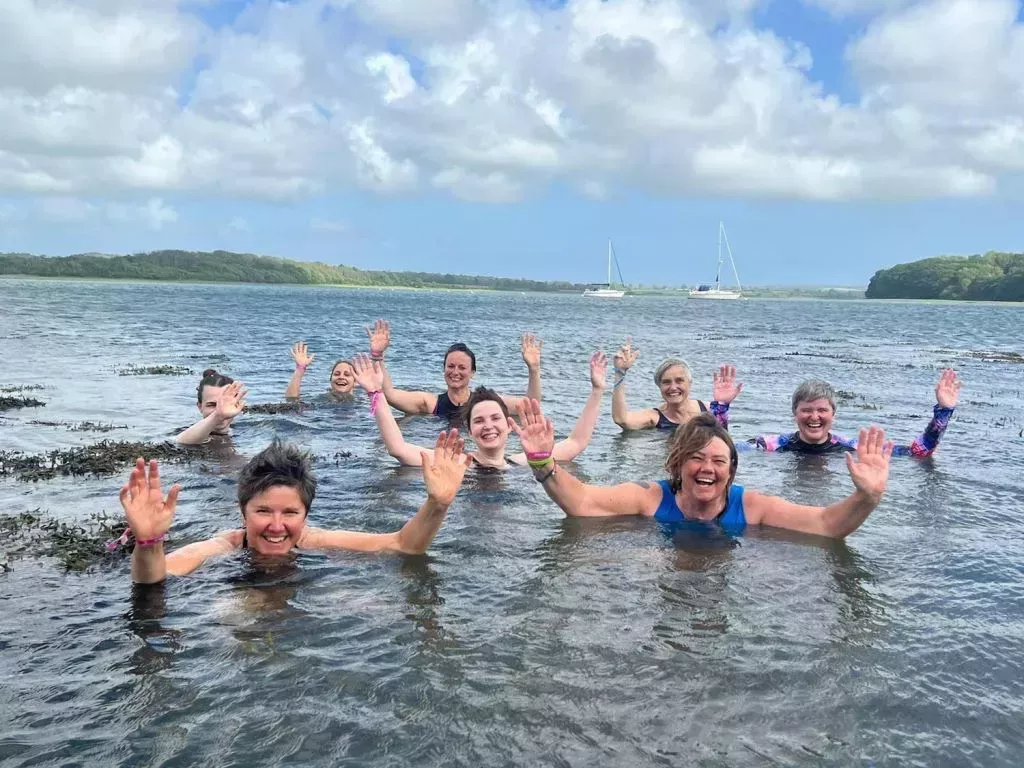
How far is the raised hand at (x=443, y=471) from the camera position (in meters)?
6.46

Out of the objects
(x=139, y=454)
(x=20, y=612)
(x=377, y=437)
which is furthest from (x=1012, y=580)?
(x=139, y=454)

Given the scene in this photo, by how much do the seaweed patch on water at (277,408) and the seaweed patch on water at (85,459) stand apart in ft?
12.5

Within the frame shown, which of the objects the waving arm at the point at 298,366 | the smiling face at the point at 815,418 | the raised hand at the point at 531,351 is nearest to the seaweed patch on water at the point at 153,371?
the waving arm at the point at 298,366

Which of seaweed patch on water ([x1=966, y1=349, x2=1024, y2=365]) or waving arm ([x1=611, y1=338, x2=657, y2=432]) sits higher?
waving arm ([x1=611, y1=338, x2=657, y2=432])

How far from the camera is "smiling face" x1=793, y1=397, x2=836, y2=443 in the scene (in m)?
12.1

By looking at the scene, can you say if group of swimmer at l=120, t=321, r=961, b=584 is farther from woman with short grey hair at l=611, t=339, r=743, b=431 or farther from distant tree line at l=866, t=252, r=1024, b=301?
distant tree line at l=866, t=252, r=1024, b=301

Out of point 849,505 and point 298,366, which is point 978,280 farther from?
point 849,505

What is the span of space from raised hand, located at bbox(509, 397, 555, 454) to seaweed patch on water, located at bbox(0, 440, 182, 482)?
618 cm

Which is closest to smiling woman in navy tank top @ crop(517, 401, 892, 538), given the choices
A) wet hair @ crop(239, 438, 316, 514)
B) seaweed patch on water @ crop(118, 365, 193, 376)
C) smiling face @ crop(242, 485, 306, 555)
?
wet hair @ crop(239, 438, 316, 514)

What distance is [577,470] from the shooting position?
11.9m

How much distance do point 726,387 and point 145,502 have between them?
8700mm

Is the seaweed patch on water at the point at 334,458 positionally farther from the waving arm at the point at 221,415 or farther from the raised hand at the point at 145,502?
the raised hand at the point at 145,502

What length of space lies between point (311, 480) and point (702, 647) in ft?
11.0

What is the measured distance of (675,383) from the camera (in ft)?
46.5
